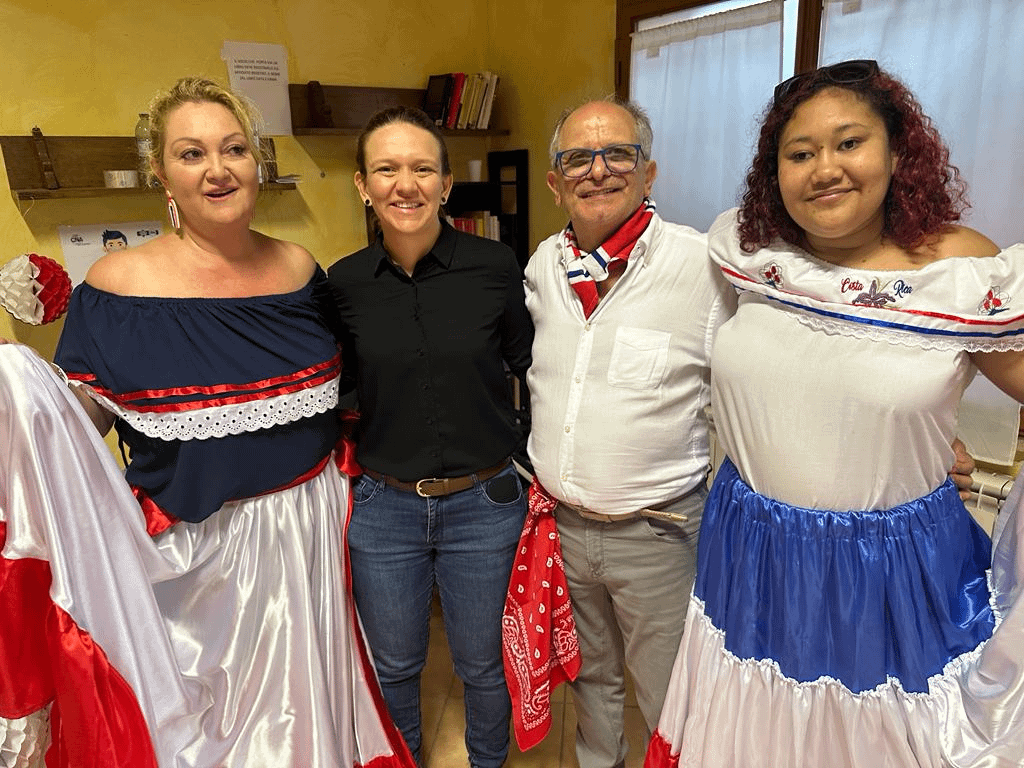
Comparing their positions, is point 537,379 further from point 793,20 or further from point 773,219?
point 793,20

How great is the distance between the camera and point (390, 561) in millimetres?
1629

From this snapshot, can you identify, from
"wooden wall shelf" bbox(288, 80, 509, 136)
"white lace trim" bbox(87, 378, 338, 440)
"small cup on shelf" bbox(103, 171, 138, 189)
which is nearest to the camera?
"white lace trim" bbox(87, 378, 338, 440)

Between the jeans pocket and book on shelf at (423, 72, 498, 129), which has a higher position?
book on shelf at (423, 72, 498, 129)

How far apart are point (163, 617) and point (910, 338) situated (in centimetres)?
146

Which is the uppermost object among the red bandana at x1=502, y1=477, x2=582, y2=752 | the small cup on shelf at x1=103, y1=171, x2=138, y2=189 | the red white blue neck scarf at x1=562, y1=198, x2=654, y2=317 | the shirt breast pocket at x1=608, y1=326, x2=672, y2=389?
the small cup on shelf at x1=103, y1=171, x2=138, y2=189

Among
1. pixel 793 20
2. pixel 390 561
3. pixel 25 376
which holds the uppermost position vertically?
pixel 793 20

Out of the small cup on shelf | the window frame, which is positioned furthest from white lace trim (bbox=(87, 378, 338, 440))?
the window frame

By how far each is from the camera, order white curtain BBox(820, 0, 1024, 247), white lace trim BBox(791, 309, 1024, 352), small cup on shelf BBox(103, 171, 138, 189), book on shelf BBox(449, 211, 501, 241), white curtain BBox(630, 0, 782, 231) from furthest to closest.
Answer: book on shelf BBox(449, 211, 501, 241), small cup on shelf BBox(103, 171, 138, 189), white curtain BBox(630, 0, 782, 231), white curtain BBox(820, 0, 1024, 247), white lace trim BBox(791, 309, 1024, 352)

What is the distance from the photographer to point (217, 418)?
142cm

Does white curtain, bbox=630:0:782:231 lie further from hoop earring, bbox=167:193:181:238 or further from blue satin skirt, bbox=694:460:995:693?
hoop earring, bbox=167:193:181:238

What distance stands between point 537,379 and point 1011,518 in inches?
34.8

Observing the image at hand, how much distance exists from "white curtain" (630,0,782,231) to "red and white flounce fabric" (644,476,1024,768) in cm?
173

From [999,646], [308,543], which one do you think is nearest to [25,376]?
[308,543]

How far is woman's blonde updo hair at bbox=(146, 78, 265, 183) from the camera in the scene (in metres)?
1.46
